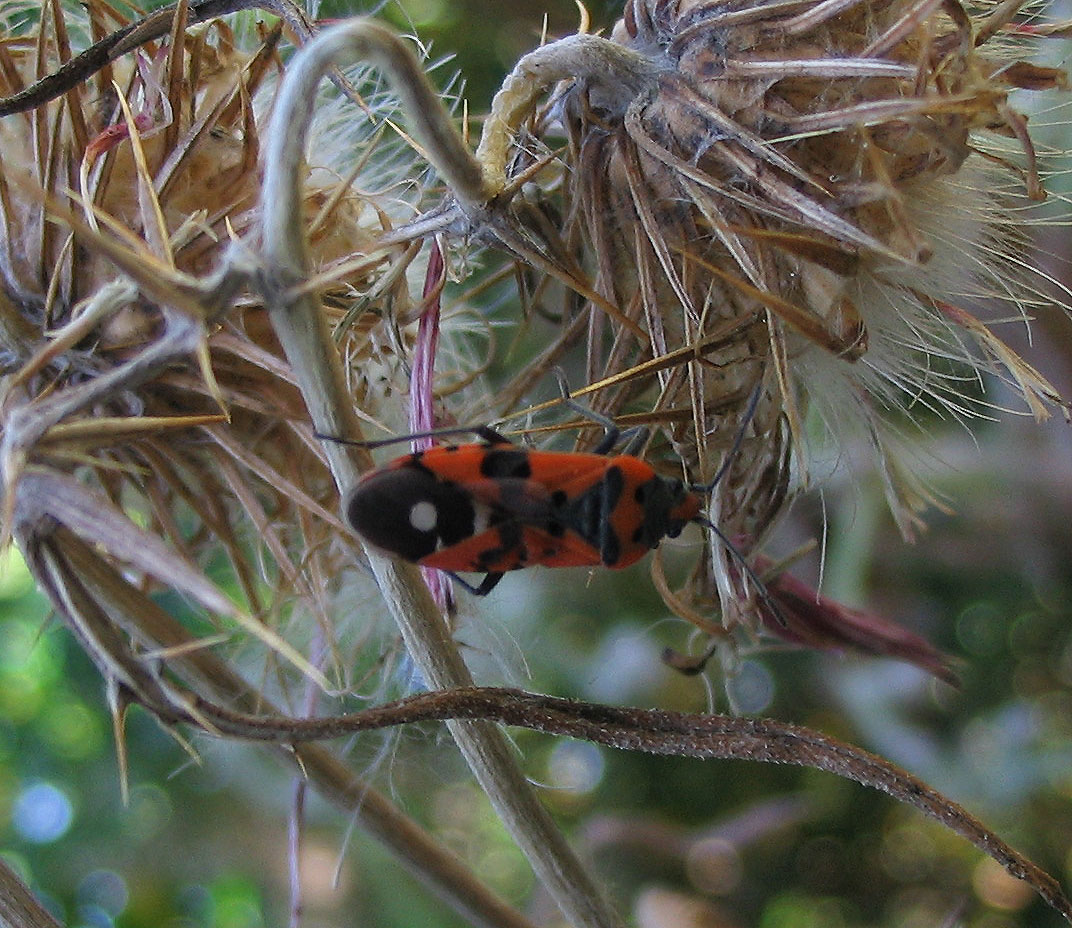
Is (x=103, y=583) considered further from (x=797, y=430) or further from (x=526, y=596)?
(x=526, y=596)

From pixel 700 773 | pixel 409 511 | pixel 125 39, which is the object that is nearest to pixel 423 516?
pixel 409 511

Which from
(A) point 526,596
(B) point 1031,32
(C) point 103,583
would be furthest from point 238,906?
(B) point 1031,32

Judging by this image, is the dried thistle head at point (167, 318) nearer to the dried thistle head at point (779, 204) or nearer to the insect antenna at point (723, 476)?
the dried thistle head at point (779, 204)

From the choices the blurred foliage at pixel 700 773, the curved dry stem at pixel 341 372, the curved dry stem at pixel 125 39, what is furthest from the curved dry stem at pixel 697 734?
the blurred foliage at pixel 700 773

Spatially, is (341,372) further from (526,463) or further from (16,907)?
(16,907)

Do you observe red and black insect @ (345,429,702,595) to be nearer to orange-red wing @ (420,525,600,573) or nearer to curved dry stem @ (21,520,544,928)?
orange-red wing @ (420,525,600,573)

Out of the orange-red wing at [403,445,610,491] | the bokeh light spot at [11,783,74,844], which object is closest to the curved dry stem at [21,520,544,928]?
the orange-red wing at [403,445,610,491]

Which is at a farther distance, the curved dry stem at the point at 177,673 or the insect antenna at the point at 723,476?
the insect antenna at the point at 723,476
